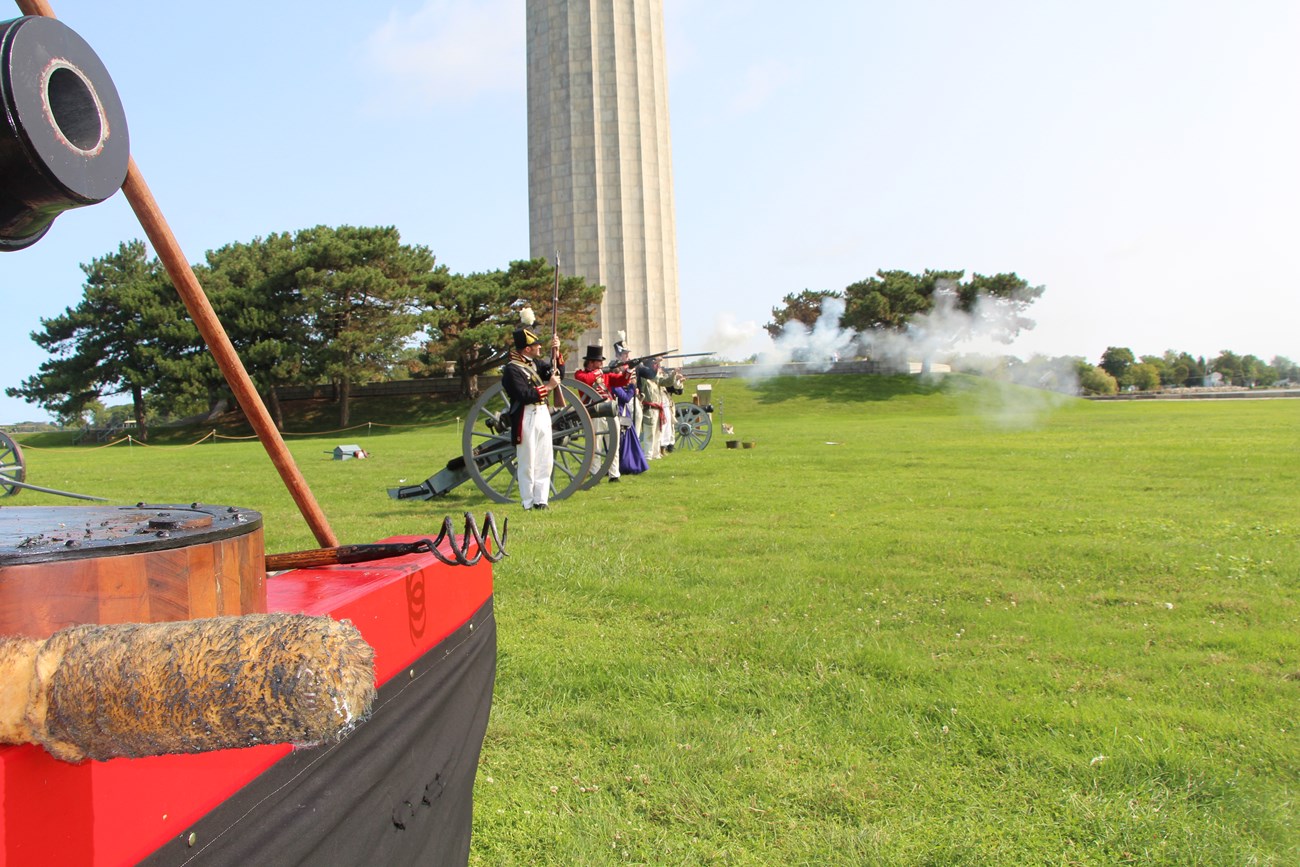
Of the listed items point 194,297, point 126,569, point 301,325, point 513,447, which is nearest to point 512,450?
point 513,447

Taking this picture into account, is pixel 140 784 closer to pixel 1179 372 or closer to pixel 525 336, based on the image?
pixel 525 336

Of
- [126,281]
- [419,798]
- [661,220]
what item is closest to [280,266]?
[126,281]

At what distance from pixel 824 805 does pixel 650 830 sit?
491mm

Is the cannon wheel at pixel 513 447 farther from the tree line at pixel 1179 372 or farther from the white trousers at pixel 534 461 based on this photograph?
the tree line at pixel 1179 372

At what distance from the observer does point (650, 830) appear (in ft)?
8.16

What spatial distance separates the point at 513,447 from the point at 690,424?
10.3 m

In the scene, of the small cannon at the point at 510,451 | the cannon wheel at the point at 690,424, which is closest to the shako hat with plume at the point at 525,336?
the small cannon at the point at 510,451

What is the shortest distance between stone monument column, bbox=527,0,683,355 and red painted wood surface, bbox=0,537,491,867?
43679 millimetres

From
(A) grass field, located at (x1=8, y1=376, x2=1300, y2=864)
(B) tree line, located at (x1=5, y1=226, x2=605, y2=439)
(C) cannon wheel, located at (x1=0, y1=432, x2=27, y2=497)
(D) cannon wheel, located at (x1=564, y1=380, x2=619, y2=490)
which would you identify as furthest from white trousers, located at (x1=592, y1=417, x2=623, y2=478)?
(B) tree line, located at (x1=5, y1=226, x2=605, y2=439)

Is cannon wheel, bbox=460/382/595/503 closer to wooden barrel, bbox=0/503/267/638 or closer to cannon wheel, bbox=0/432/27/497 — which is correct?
cannon wheel, bbox=0/432/27/497

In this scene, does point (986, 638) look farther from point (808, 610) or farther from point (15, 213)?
point (15, 213)

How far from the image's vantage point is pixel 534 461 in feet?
30.3

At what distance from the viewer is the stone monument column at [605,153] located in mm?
45062

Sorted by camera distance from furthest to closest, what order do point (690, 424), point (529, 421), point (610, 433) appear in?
point (690, 424) → point (610, 433) → point (529, 421)
